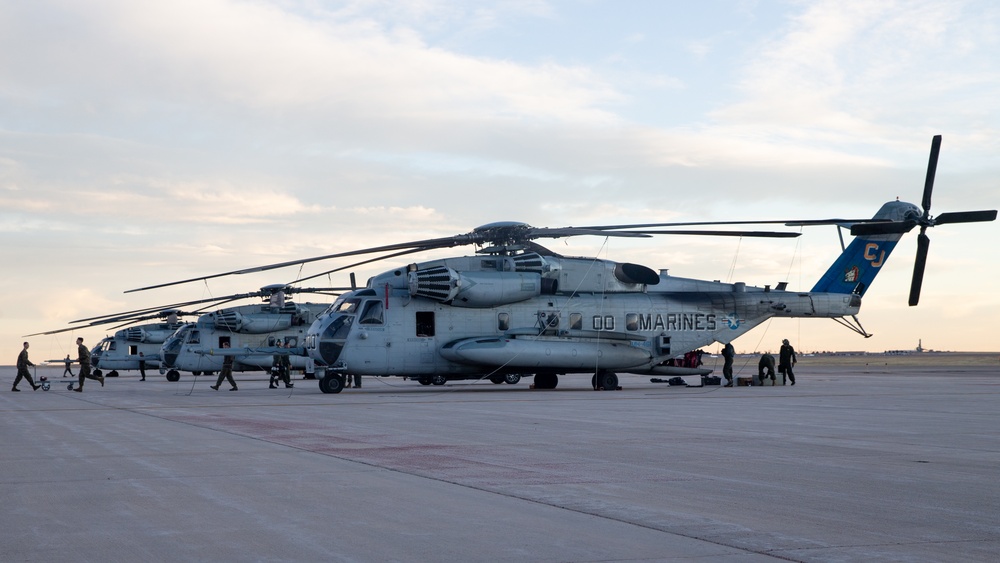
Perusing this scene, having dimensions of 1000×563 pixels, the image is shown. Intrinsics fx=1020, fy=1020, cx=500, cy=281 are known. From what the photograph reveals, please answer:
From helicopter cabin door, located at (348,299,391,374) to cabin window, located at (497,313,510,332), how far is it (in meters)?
3.35

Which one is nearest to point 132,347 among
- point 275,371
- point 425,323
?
point 275,371

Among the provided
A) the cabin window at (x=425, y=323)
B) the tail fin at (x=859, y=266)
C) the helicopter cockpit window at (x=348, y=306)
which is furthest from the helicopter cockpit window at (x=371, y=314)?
the tail fin at (x=859, y=266)

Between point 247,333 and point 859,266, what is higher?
point 859,266

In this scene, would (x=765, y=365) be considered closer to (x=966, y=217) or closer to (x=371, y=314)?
(x=966, y=217)

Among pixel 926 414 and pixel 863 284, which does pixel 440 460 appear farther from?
pixel 863 284

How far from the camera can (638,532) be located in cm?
648

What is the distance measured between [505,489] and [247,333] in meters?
38.2

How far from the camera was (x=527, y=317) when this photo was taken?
2995 centimetres

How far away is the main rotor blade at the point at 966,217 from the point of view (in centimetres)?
2569

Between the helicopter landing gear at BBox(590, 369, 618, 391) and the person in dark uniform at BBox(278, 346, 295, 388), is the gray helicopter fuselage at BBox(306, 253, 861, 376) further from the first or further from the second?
the person in dark uniform at BBox(278, 346, 295, 388)

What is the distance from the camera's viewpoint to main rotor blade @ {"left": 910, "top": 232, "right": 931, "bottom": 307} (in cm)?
2944

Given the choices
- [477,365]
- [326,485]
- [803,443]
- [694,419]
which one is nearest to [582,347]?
[477,365]

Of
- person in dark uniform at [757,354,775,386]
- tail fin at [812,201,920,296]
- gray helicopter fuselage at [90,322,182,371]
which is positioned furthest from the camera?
gray helicopter fuselage at [90,322,182,371]

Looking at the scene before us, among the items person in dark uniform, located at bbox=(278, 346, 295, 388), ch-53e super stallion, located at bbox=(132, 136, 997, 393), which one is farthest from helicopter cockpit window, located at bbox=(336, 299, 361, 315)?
person in dark uniform, located at bbox=(278, 346, 295, 388)
